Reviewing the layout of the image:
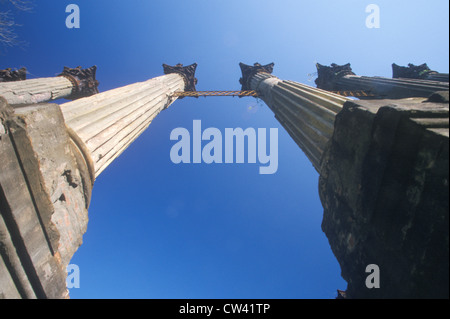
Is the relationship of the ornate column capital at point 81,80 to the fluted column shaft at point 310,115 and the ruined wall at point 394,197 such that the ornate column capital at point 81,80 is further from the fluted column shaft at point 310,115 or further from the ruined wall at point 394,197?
the ruined wall at point 394,197

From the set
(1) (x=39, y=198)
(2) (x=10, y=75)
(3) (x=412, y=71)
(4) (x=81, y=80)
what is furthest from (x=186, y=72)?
(1) (x=39, y=198)

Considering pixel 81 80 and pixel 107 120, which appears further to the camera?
pixel 81 80

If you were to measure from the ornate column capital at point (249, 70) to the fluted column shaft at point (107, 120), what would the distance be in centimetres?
1621

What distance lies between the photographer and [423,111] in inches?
106

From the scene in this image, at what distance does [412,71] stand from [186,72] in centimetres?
2283

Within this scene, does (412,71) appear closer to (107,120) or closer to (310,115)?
(310,115)

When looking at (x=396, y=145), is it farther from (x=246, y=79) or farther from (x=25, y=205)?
(x=246, y=79)

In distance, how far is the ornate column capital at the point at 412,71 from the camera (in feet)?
66.5

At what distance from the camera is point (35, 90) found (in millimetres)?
16938

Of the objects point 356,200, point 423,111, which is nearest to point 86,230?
point 356,200

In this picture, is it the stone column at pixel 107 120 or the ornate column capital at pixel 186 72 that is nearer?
the stone column at pixel 107 120

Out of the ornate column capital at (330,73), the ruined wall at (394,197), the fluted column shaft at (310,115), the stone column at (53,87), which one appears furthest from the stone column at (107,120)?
the ornate column capital at (330,73)

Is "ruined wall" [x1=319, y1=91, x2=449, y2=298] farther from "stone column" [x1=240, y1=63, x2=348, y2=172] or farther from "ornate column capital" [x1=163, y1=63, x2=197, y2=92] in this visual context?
"ornate column capital" [x1=163, y1=63, x2=197, y2=92]

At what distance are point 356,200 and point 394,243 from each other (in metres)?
0.72
